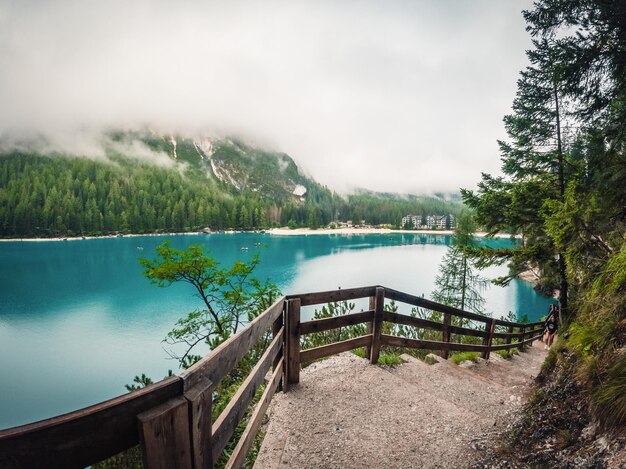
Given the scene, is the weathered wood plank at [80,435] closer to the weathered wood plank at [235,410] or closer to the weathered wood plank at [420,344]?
the weathered wood plank at [235,410]

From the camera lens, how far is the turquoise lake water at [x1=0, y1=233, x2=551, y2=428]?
787 inches

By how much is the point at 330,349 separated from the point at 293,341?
1.00 m

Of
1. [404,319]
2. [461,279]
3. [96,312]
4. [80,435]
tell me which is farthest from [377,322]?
[96,312]

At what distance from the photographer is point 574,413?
10.8ft

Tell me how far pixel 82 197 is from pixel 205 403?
186 metres

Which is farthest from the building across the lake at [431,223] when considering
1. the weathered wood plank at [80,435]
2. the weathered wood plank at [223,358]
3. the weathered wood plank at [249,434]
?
the weathered wood plank at [80,435]

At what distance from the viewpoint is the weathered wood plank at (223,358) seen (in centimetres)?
187

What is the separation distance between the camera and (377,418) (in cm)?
461

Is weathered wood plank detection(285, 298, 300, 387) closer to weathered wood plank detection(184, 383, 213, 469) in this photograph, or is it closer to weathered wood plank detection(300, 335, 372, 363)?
weathered wood plank detection(300, 335, 372, 363)

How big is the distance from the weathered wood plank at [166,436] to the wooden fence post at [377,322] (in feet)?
14.5

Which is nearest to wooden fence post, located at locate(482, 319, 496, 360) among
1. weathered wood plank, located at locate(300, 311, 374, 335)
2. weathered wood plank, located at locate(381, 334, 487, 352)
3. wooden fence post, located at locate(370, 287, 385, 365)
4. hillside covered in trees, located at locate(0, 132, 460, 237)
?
weathered wood plank, located at locate(381, 334, 487, 352)

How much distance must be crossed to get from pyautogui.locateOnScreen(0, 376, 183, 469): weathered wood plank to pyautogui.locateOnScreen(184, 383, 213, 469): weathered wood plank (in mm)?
211

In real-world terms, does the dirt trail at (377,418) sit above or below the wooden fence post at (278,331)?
below

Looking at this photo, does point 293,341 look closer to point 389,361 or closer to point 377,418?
point 377,418
